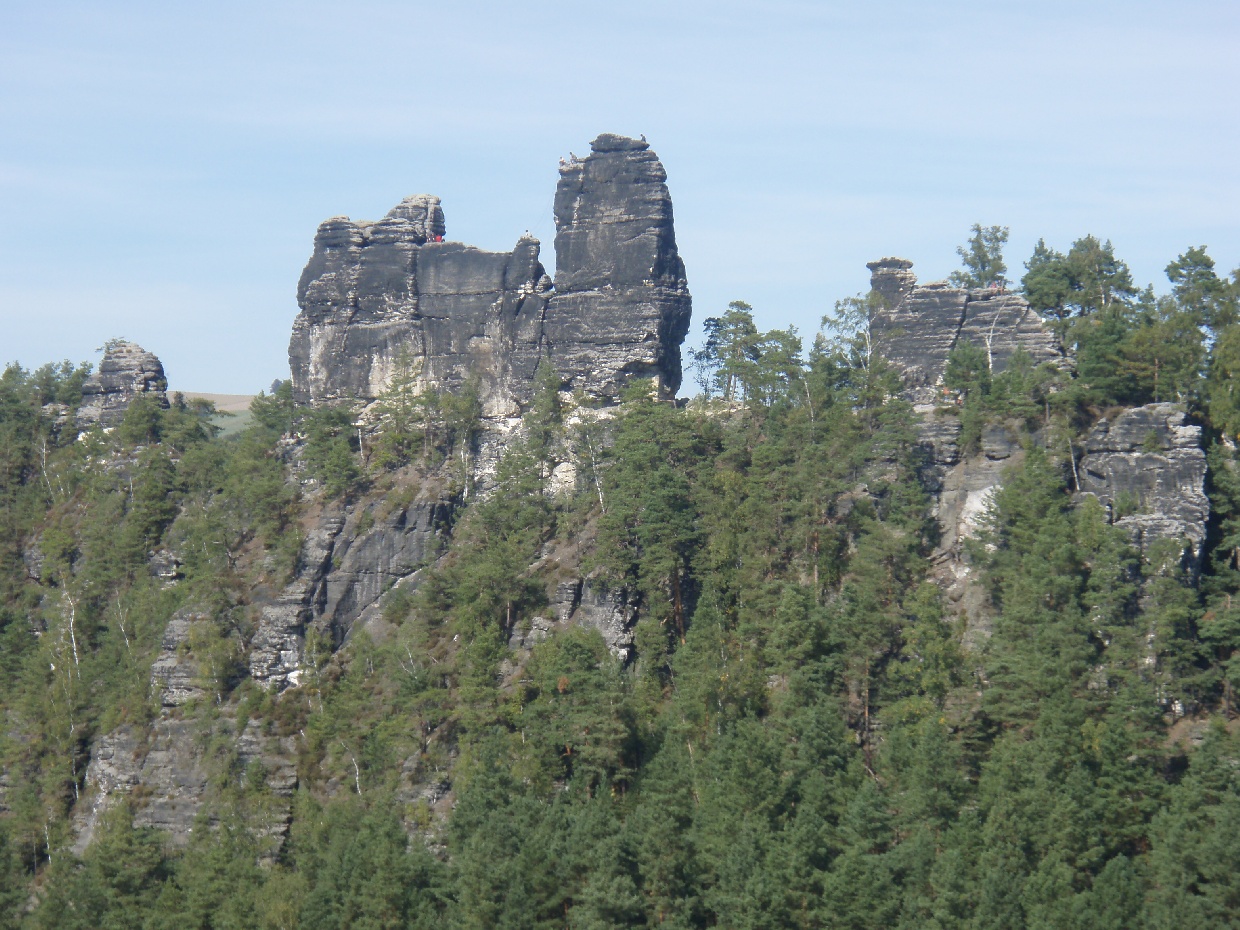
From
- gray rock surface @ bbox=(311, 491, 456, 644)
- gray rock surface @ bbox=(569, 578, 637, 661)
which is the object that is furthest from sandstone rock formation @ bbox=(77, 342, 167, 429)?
gray rock surface @ bbox=(569, 578, 637, 661)

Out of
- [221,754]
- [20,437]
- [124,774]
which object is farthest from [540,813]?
[20,437]

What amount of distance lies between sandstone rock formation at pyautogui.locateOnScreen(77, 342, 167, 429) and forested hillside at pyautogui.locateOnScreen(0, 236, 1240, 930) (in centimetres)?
596

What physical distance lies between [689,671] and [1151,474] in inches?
696

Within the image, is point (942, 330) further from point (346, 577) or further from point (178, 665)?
point (178, 665)

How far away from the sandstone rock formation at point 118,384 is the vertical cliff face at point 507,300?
12218 mm

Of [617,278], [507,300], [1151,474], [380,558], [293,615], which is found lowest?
[293,615]

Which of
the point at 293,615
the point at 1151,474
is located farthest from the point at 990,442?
the point at 293,615

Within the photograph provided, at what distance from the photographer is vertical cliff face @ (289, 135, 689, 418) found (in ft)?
266

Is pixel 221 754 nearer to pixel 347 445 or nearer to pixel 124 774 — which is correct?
pixel 124 774

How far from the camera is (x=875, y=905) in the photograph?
5706cm

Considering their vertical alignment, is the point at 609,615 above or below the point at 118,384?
below

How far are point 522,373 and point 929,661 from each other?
25571 millimetres

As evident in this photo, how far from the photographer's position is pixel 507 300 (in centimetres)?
8412

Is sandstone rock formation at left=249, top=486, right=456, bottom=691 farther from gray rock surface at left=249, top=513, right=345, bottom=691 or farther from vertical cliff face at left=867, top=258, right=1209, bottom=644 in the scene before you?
vertical cliff face at left=867, top=258, right=1209, bottom=644
